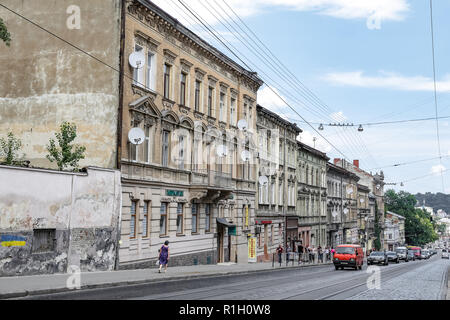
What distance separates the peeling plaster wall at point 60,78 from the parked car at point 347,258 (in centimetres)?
2082

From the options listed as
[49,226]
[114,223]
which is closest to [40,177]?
[49,226]

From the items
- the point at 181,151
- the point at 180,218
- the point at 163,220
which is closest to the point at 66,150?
the point at 163,220

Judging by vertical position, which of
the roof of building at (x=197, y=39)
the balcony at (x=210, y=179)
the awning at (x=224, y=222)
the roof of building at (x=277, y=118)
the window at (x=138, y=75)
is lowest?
the awning at (x=224, y=222)

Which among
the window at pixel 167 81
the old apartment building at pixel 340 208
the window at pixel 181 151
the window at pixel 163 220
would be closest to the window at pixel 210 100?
the window at pixel 181 151

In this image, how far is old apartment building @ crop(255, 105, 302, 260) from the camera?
48.2 metres

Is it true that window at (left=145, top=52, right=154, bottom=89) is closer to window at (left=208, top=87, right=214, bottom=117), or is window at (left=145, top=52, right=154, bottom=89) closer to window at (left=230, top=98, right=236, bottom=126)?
window at (left=208, top=87, right=214, bottom=117)

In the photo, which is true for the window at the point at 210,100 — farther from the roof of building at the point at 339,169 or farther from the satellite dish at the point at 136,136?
the roof of building at the point at 339,169

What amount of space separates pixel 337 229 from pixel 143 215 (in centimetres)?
5259

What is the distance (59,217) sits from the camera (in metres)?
22.7

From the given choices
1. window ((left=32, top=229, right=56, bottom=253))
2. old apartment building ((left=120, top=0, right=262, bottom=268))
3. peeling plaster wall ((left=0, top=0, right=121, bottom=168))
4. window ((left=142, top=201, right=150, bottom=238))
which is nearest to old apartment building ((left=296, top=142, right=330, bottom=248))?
old apartment building ((left=120, top=0, right=262, bottom=268))

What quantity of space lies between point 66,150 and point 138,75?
5955 mm

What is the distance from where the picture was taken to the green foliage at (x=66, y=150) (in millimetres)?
24797

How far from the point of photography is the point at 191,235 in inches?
1357

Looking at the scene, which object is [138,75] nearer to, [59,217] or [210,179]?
[59,217]
